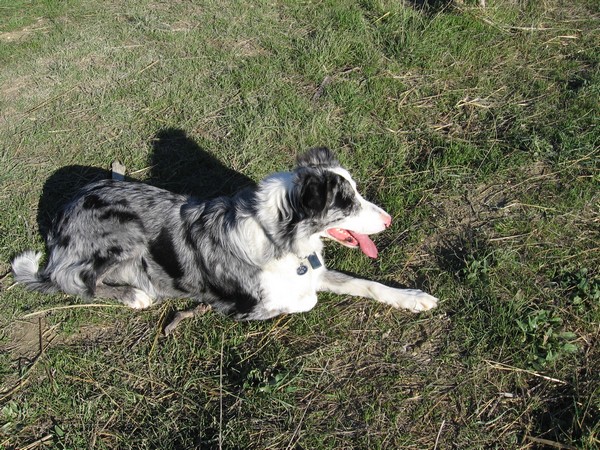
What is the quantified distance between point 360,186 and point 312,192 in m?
1.75

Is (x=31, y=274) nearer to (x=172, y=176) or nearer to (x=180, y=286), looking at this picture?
(x=180, y=286)

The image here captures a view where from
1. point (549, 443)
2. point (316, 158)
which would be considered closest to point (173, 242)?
point (316, 158)

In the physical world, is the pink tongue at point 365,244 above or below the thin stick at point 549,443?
above

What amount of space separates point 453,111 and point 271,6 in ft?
11.1

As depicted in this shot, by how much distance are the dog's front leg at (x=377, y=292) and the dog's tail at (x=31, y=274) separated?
2.46m

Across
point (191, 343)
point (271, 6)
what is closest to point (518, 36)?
point (271, 6)

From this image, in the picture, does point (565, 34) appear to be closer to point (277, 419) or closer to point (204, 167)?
point (204, 167)

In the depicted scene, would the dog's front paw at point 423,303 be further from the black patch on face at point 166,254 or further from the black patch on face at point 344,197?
the black patch on face at point 166,254

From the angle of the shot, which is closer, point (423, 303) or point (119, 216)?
point (423, 303)

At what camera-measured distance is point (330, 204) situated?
3.40 meters

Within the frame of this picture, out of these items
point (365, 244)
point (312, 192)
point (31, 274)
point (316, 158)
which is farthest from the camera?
point (31, 274)

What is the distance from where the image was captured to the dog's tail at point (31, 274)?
4266 millimetres

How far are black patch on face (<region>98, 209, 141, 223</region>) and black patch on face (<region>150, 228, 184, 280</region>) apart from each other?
0.78ft

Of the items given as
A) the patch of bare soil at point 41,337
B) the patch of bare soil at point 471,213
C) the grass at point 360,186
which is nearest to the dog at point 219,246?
the grass at point 360,186
